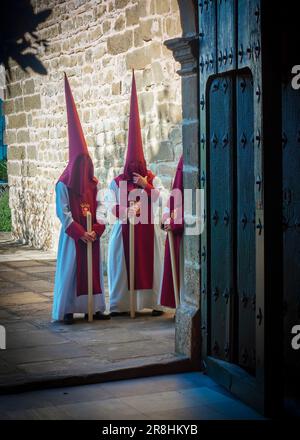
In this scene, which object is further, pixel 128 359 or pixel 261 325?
pixel 128 359

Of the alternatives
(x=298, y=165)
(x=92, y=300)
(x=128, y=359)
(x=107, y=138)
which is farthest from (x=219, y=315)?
(x=107, y=138)

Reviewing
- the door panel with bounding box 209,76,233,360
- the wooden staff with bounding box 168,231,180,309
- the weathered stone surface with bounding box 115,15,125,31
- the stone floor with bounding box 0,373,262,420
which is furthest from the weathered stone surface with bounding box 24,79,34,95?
the stone floor with bounding box 0,373,262,420

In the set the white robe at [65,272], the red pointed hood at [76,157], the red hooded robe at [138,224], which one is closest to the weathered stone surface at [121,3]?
the red hooded robe at [138,224]

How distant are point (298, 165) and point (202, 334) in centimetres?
168

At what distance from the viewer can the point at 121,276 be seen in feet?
27.4

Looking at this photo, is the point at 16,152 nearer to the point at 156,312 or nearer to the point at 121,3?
the point at 121,3

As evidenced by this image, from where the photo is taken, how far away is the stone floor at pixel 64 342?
19.6ft

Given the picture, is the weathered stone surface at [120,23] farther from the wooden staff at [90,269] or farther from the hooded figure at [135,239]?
the wooden staff at [90,269]

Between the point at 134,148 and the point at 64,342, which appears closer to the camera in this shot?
the point at 64,342

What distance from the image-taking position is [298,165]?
16.4 feet

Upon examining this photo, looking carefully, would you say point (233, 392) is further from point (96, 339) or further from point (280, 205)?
point (96, 339)

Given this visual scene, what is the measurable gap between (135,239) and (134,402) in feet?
10.5

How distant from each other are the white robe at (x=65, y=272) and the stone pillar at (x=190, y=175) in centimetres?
178

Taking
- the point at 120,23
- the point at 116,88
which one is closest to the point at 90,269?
the point at 116,88
